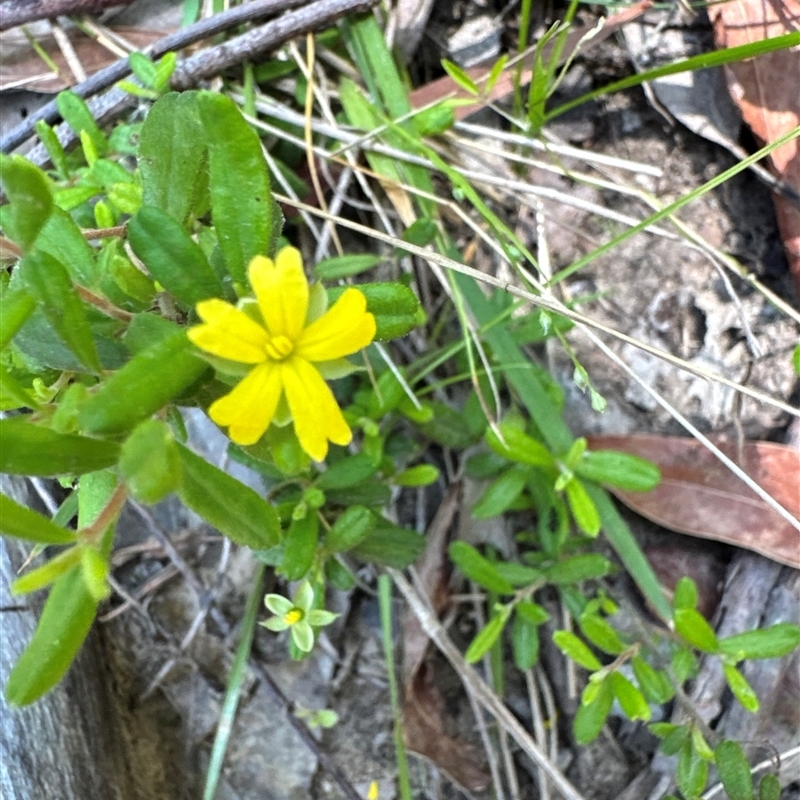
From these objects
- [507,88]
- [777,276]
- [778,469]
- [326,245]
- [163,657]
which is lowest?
[778,469]

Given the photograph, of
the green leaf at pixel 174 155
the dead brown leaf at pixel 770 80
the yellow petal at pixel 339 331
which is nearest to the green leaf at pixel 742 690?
the dead brown leaf at pixel 770 80

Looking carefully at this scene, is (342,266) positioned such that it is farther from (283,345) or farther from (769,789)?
(769,789)

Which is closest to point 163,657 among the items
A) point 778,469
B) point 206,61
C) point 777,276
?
point 206,61

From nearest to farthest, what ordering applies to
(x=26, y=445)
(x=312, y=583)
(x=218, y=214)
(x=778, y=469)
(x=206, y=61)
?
(x=26, y=445), (x=218, y=214), (x=312, y=583), (x=206, y=61), (x=778, y=469)

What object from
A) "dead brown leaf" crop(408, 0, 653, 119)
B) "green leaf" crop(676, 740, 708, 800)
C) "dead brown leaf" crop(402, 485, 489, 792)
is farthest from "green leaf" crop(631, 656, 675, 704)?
"dead brown leaf" crop(408, 0, 653, 119)

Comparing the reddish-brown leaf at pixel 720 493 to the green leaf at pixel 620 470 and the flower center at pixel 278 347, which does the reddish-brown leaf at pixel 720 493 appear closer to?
the green leaf at pixel 620 470

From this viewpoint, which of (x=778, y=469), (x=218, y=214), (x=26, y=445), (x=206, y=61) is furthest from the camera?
(x=778, y=469)

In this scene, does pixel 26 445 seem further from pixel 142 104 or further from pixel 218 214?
pixel 142 104
